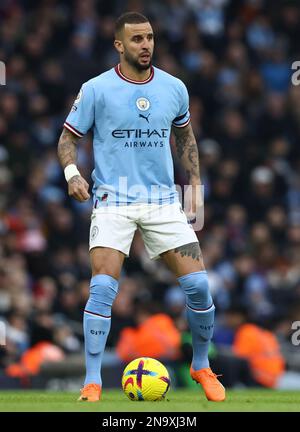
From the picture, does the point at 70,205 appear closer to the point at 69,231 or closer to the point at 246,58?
the point at 69,231

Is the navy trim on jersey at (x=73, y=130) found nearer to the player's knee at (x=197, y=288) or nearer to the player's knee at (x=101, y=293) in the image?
the player's knee at (x=101, y=293)

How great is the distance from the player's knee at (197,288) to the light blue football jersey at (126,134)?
56 centimetres

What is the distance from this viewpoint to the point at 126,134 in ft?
27.4

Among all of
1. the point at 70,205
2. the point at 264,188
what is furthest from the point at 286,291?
the point at 70,205

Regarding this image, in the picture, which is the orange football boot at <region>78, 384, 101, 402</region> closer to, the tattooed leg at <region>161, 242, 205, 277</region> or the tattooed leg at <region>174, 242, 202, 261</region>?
the tattooed leg at <region>161, 242, 205, 277</region>

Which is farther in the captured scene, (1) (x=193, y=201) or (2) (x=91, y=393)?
(1) (x=193, y=201)

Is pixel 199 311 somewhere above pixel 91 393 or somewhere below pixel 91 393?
above

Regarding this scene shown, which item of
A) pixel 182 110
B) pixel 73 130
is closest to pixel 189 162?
pixel 182 110

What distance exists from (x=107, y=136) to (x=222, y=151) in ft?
32.8

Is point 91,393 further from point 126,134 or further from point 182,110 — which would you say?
point 182,110

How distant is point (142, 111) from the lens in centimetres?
839

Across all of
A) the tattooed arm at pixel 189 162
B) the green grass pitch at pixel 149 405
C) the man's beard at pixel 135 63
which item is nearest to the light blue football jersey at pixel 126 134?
the man's beard at pixel 135 63

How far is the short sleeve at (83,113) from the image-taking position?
8344 millimetres

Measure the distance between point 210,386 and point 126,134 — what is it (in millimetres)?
1750
